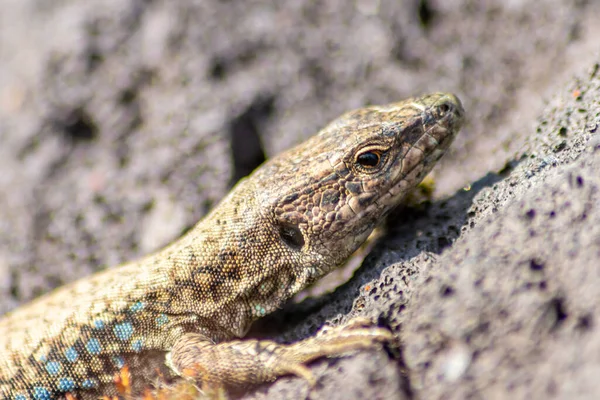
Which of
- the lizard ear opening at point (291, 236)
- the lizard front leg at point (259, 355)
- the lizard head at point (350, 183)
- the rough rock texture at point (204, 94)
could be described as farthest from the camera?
Answer: the rough rock texture at point (204, 94)

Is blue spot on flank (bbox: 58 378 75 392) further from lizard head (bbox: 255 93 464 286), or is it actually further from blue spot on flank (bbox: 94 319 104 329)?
lizard head (bbox: 255 93 464 286)

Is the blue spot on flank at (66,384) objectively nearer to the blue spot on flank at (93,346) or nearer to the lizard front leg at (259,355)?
the blue spot on flank at (93,346)

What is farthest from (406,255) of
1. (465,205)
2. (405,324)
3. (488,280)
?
(488,280)

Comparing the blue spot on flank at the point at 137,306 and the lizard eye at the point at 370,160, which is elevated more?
the lizard eye at the point at 370,160

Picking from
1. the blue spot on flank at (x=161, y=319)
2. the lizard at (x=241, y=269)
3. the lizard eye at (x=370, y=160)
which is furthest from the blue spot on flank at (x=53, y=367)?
the lizard eye at (x=370, y=160)

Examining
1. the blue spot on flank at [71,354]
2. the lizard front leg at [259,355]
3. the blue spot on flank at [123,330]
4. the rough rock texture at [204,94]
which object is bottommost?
the lizard front leg at [259,355]

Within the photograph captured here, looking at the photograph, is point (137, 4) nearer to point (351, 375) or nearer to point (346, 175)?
point (346, 175)
